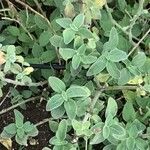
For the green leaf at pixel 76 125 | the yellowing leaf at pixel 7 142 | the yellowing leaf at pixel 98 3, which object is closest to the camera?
the green leaf at pixel 76 125

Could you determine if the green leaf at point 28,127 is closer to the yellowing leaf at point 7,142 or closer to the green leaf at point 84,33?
the yellowing leaf at point 7,142

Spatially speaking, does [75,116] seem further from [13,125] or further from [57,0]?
[57,0]

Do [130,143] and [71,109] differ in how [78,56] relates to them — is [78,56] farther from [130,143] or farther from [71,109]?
[130,143]

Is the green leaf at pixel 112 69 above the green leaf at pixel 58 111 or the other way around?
above

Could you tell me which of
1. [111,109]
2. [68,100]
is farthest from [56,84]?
[111,109]

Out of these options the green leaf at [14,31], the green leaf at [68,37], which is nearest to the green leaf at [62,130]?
the green leaf at [68,37]

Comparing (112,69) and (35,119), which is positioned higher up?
(112,69)

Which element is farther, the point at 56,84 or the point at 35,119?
the point at 35,119
